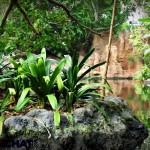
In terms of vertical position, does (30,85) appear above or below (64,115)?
above

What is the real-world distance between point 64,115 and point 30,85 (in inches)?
23.4

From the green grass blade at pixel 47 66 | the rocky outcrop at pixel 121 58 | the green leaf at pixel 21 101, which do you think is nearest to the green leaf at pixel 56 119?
the green leaf at pixel 21 101

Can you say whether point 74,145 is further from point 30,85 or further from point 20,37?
point 20,37

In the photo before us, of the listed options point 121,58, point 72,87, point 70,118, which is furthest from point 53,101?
point 121,58

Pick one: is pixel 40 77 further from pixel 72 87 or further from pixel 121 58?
pixel 121 58

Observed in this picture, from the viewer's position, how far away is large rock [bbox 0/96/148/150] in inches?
113

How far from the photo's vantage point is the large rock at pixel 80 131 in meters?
2.88

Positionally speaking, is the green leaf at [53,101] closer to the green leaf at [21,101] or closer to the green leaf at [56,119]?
the green leaf at [56,119]

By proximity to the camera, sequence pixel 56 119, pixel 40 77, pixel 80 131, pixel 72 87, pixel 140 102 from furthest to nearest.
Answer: pixel 140 102
pixel 72 87
pixel 40 77
pixel 80 131
pixel 56 119

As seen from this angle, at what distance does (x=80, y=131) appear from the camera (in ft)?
10.1

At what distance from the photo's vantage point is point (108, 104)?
12.0ft

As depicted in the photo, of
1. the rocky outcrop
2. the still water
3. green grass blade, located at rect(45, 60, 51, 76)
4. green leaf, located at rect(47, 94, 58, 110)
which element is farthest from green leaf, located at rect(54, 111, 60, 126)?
the rocky outcrop

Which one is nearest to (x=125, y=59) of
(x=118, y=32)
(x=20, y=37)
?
(x=118, y=32)

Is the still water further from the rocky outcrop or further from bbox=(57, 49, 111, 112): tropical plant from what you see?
the rocky outcrop
